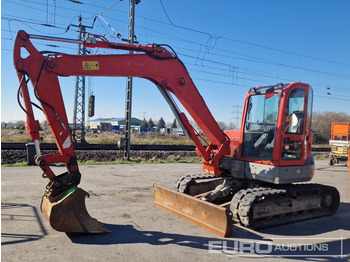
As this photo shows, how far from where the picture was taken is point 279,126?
665cm

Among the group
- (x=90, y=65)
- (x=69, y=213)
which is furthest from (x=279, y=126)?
(x=69, y=213)

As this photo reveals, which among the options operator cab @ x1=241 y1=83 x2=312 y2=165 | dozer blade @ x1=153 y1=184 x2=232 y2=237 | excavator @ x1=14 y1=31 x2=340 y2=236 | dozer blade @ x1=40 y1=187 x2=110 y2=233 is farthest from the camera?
operator cab @ x1=241 y1=83 x2=312 y2=165

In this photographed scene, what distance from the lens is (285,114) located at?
6695mm

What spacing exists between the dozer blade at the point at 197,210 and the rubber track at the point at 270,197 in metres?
0.56

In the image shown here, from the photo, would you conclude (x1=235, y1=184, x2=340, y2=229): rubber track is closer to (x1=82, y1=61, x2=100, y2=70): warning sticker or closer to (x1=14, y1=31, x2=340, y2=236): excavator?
(x1=14, y1=31, x2=340, y2=236): excavator

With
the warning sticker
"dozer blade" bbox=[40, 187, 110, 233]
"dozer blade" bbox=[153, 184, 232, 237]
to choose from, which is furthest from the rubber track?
the warning sticker

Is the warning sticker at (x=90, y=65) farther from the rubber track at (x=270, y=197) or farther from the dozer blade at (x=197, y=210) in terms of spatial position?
the rubber track at (x=270, y=197)

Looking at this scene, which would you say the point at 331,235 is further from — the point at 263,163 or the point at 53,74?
the point at 53,74

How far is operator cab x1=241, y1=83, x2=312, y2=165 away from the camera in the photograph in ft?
21.9

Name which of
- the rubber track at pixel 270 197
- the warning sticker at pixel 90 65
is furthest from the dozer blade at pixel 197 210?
the warning sticker at pixel 90 65

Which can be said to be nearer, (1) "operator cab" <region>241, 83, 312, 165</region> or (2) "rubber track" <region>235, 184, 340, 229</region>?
(2) "rubber track" <region>235, 184, 340, 229</region>

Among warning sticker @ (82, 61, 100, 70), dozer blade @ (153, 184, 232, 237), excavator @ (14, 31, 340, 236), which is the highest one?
warning sticker @ (82, 61, 100, 70)

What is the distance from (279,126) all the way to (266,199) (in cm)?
153

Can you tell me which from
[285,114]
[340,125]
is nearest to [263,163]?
[285,114]
